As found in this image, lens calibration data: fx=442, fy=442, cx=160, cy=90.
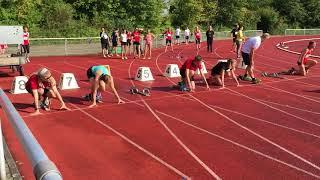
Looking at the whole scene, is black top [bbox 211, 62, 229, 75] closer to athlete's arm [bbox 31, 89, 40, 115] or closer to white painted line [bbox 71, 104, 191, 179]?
white painted line [bbox 71, 104, 191, 179]

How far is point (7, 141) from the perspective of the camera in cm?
809

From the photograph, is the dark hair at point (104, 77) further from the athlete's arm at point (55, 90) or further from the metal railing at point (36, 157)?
the metal railing at point (36, 157)

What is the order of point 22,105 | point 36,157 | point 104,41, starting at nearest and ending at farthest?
1. point 36,157
2. point 22,105
3. point 104,41

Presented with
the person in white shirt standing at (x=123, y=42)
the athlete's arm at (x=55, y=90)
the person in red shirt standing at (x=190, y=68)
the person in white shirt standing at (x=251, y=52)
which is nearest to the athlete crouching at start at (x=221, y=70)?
the person in white shirt standing at (x=251, y=52)

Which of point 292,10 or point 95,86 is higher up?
point 292,10

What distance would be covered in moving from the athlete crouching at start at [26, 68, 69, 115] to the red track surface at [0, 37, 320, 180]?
0.36 m

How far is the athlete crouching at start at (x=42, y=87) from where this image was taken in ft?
34.2

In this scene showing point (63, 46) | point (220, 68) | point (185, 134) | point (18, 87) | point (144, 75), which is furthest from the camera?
point (63, 46)

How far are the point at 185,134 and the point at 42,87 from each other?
3.93 m

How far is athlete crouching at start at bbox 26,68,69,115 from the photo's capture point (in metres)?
10.4

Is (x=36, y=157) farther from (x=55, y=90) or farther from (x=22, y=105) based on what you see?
(x=22, y=105)

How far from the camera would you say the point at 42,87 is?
35.3ft

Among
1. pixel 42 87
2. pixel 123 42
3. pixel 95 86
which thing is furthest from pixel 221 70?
pixel 123 42

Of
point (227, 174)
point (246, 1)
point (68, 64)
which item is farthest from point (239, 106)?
point (246, 1)
